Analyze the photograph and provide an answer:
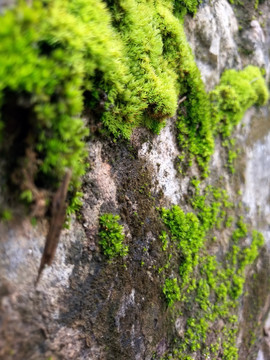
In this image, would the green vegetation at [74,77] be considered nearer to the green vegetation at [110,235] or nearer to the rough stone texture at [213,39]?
the green vegetation at [110,235]

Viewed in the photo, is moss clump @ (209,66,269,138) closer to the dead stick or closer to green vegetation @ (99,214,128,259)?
green vegetation @ (99,214,128,259)

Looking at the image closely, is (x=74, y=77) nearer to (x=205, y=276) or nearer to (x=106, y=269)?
(x=106, y=269)

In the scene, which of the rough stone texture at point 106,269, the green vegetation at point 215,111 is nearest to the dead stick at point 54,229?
the rough stone texture at point 106,269

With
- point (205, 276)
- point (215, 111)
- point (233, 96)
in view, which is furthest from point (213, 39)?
point (205, 276)

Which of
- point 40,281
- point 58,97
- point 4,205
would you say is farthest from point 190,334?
point 58,97

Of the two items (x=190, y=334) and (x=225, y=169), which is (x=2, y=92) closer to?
(x=190, y=334)

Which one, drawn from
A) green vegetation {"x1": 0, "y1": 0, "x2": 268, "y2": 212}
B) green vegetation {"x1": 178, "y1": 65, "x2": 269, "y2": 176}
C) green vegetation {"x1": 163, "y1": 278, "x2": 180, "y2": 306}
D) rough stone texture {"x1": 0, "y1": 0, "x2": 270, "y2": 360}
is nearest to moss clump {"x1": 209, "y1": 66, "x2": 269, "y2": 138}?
green vegetation {"x1": 178, "y1": 65, "x2": 269, "y2": 176}
